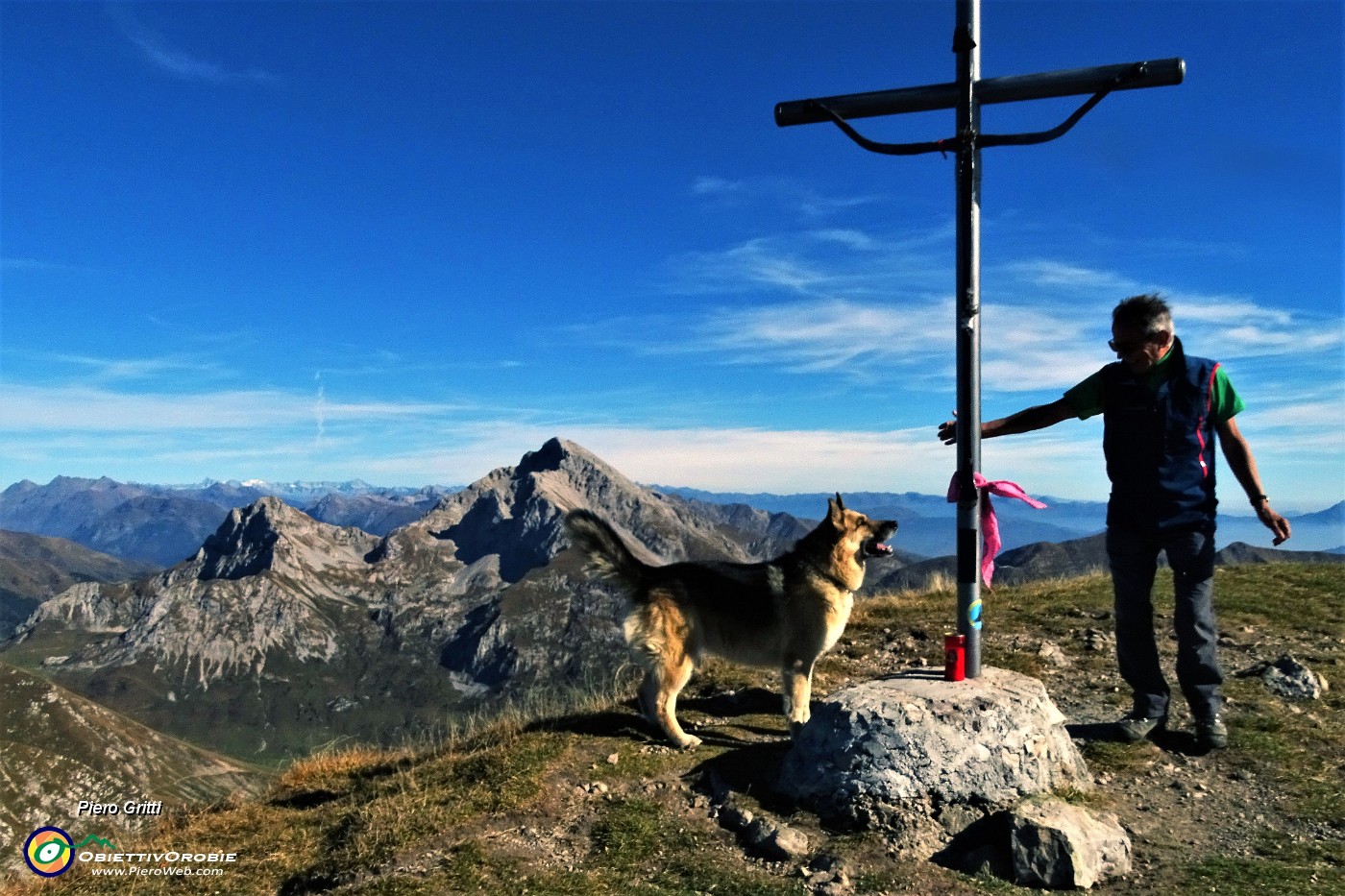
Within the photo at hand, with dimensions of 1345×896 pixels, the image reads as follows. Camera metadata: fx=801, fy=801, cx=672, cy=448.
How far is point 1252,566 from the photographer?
19.6m

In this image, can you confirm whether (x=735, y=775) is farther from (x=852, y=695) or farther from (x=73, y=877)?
(x=73, y=877)

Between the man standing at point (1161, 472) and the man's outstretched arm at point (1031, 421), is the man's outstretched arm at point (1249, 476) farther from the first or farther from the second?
the man's outstretched arm at point (1031, 421)

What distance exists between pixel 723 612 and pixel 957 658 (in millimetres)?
2844

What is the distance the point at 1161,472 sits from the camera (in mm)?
7605

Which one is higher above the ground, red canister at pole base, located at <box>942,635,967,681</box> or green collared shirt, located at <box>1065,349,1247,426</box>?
green collared shirt, located at <box>1065,349,1247,426</box>

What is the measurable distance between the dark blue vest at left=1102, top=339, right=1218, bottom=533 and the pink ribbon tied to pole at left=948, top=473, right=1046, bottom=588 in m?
1.19

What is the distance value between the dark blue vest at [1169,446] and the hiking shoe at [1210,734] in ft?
6.27

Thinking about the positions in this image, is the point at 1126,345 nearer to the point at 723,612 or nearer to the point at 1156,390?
the point at 1156,390

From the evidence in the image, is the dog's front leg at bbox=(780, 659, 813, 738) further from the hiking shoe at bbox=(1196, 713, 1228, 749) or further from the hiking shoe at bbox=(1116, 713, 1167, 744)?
the hiking shoe at bbox=(1196, 713, 1228, 749)

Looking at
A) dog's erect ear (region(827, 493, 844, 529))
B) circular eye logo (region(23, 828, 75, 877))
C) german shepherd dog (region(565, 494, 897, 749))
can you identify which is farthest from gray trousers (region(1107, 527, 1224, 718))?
circular eye logo (region(23, 828, 75, 877))


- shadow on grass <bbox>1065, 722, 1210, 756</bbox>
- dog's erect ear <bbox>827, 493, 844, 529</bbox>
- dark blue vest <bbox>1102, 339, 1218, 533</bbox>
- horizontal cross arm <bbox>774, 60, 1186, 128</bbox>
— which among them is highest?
horizontal cross arm <bbox>774, 60, 1186, 128</bbox>

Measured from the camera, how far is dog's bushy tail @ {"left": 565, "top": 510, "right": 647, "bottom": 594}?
9.33 metres

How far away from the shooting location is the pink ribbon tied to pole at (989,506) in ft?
24.4

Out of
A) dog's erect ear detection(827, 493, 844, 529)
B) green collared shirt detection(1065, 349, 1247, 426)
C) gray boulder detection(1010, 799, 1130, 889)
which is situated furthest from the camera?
dog's erect ear detection(827, 493, 844, 529)
